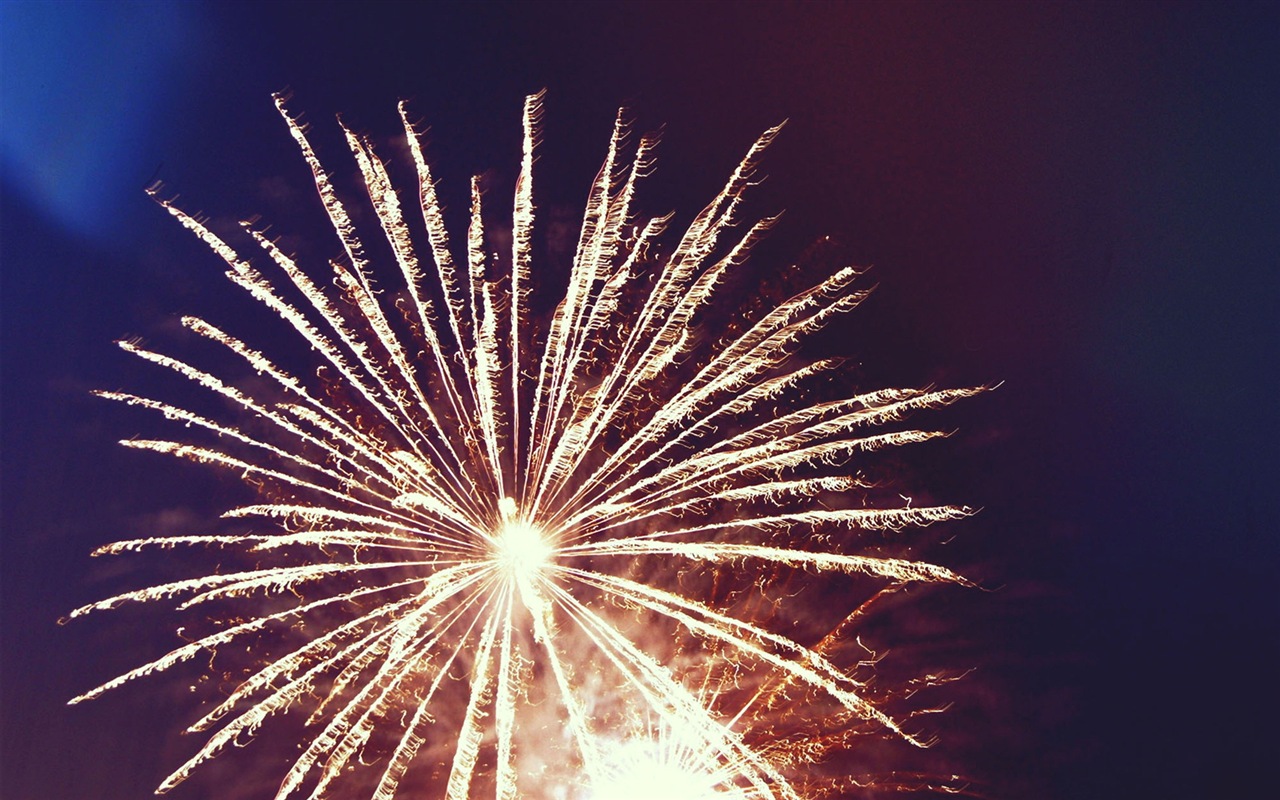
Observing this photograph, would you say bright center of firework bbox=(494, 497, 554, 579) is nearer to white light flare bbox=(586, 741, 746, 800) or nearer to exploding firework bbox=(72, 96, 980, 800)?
exploding firework bbox=(72, 96, 980, 800)

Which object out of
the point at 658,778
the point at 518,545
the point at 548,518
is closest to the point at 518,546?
the point at 518,545

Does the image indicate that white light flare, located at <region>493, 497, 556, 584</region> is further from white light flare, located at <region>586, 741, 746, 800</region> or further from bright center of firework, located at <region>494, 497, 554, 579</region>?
white light flare, located at <region>586, 741, 746, 800</region>

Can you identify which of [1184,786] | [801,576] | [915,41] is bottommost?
[1184,786]

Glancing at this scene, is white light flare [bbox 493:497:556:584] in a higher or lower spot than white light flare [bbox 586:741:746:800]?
higher

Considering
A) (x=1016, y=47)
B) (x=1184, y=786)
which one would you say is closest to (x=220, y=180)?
(x=1016, y=47)

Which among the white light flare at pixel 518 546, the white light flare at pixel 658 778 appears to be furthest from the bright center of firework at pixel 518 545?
the white light flare at pixel 658 778

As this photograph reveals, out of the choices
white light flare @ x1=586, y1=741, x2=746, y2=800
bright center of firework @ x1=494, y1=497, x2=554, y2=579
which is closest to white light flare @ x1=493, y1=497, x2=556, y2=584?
bright center of firework @ x1=494, y1=497, x2=554, y2=579

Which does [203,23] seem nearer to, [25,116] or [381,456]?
[25,116]

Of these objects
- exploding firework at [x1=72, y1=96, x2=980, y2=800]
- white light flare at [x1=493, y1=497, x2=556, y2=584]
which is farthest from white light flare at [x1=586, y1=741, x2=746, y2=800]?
white light flare at [x1=493, y1=497, x2=556, y2=584]
